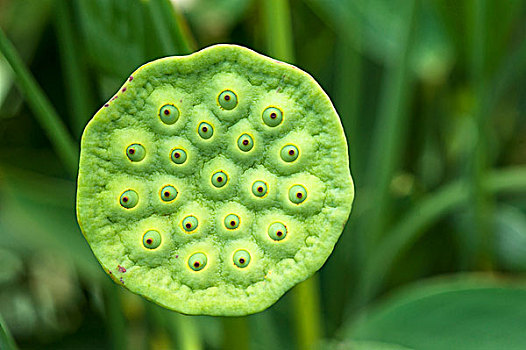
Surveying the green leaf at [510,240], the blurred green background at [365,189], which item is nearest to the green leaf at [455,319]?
the blurred green background at [365,189]

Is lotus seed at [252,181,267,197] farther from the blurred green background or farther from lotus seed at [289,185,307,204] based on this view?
the blurred green background

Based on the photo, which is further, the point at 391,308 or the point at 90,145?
the point at 391,308

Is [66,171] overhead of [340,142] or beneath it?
beneath

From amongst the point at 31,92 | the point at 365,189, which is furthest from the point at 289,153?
the point at 365,189

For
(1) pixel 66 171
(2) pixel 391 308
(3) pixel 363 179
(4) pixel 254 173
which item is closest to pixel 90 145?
(4) pixel 254 173

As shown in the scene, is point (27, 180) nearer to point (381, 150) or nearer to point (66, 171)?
point (66, 171)

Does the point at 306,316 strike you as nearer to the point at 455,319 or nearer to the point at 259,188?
the point at 455,319

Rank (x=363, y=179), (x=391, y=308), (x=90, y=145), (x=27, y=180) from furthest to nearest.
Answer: (x=363, y=179) < (x=27, y=180) < (x=391, y=308) < (x=90, y=145)

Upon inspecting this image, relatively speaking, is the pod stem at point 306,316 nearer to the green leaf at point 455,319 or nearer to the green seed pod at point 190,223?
the green leaf at point 455,319
